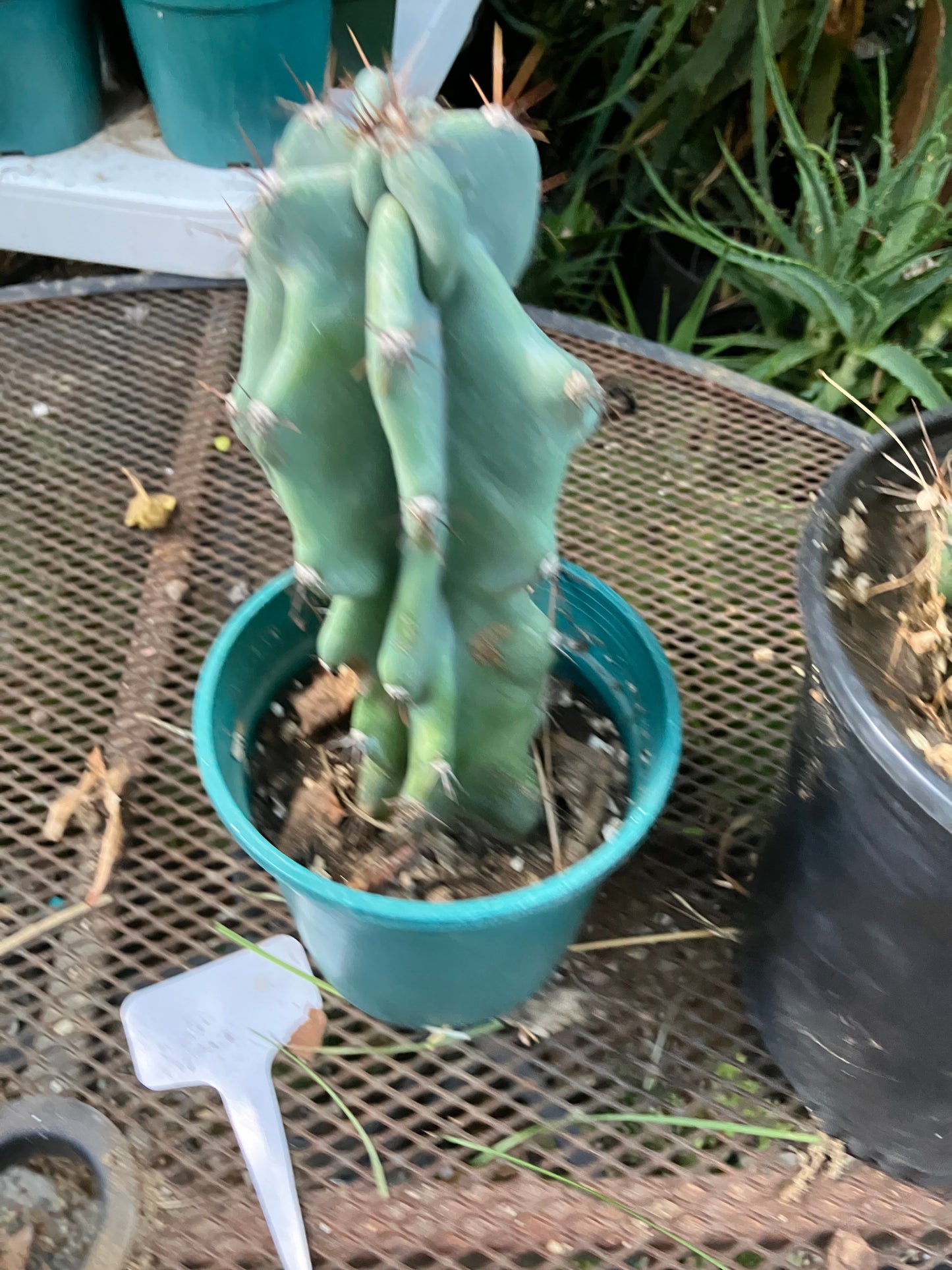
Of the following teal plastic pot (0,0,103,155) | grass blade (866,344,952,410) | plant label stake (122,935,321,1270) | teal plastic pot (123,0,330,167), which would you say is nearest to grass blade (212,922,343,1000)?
plant label stake (122,935,321,1270)

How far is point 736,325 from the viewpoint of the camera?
1562mm

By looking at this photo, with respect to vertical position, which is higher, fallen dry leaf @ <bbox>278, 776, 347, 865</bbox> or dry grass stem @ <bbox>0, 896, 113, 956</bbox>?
fallen dry leaf @ <bbox>278, 776, 347, 865</bbox>

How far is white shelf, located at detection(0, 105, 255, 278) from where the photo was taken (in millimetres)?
1178

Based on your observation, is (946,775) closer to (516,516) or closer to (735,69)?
(516,516)

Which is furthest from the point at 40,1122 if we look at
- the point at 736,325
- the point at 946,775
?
the point at 736,325

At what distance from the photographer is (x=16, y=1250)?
55cm

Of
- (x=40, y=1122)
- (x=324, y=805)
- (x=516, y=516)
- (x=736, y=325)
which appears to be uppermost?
(x=516, y=516)

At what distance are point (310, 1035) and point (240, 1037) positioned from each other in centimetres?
5

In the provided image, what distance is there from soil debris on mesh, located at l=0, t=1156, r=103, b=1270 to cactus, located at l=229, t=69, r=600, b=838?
0.35 metres

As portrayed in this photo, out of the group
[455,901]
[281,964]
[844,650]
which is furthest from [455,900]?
[844,650]

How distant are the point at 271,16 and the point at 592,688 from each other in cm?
83

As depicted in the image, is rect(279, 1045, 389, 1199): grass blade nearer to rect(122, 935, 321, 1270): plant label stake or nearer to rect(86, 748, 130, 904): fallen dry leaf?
rect(122, 935, 321, 1270): plant label stake

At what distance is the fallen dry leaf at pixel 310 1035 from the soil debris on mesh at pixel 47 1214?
0.45 feet

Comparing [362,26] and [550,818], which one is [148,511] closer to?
[550,818]
